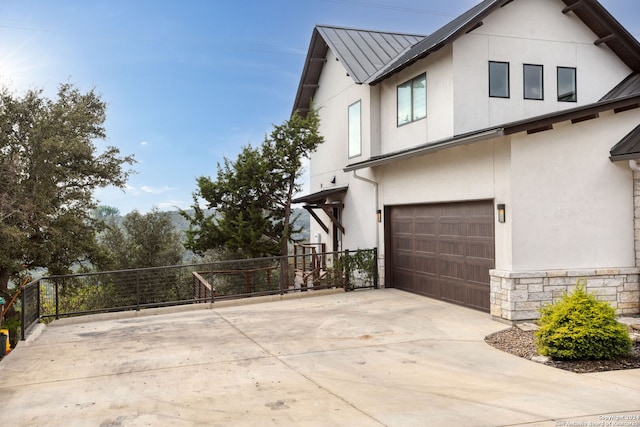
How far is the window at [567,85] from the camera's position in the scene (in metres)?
13.9

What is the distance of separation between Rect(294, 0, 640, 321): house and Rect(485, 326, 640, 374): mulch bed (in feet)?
3.04

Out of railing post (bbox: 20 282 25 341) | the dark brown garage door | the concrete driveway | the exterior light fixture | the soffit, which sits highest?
the soffit

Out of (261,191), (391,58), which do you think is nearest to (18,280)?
(261,191)

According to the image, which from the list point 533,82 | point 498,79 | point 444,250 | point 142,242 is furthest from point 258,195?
point 142,242

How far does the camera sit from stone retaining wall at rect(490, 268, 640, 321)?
932cm

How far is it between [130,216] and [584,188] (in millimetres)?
25565

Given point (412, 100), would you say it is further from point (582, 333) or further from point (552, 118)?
point (582, 333)

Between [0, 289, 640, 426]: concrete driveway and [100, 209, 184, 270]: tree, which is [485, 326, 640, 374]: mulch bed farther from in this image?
[100, 209, 184, 270]: tree

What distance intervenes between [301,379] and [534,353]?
11.3 ft

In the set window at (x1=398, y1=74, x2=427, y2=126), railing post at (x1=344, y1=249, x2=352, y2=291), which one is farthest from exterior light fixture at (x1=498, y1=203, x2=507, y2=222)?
railing post at (x1=344, y1=249, x2=352, y2=291)

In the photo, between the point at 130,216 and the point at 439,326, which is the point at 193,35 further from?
the point at 439,326

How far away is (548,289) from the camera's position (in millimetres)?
9469

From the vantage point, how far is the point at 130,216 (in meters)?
29.9

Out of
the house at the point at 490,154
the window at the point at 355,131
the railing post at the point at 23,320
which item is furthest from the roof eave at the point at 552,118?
the railing post at the point at 23,320
